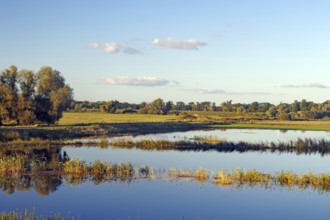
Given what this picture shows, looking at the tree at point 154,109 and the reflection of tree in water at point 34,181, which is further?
the tree at point 154,109

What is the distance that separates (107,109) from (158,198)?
102548 millimetres

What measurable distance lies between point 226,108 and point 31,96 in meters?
106

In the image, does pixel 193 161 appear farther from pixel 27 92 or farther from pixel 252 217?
pixel 27 92

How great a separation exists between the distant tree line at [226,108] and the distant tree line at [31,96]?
186 feet

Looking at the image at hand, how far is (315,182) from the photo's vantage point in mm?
24859

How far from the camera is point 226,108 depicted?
520 ft

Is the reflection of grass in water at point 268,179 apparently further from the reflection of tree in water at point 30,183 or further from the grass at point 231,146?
the grass at point 231,146

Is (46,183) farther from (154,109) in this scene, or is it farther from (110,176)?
(154,109)

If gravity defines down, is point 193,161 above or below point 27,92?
below

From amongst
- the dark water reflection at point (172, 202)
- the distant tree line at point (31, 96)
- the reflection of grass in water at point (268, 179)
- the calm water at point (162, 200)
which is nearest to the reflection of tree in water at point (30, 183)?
the calm water at point (162, 200)

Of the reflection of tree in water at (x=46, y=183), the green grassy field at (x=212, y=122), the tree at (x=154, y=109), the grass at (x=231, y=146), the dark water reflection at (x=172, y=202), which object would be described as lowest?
the dark water reflection at (x=172, y=202)

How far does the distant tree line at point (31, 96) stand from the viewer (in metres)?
58.1

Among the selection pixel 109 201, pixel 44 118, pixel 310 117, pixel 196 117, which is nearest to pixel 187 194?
pixel 109 201

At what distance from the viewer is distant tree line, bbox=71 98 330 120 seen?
11959cm
